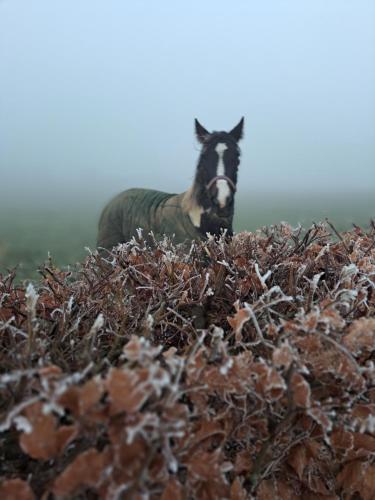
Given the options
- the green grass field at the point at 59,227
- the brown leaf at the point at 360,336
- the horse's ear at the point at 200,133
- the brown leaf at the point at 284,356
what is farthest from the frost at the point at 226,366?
the green grass field at the point at 59,227

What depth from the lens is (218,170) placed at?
8.38ft

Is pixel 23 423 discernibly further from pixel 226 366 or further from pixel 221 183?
pixel 221 183

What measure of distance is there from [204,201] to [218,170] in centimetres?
19

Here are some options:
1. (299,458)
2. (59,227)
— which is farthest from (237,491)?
(59,227)

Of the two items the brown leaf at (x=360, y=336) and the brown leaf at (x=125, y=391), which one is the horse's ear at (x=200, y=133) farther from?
the brown leaf at (x=125, y=391)

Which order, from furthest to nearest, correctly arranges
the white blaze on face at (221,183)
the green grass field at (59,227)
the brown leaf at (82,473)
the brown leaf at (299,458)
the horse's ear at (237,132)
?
the green grass field at (59,227) → the horse's ear at (237,132) → the white blaze on face at (221,183) → the brown leaf at (299,458) → the brown leaf at (82,473)

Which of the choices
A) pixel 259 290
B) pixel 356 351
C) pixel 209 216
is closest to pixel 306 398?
pixel 356 351

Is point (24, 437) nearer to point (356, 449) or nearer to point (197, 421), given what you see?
point (197, 421)

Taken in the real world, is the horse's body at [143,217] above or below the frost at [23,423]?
below

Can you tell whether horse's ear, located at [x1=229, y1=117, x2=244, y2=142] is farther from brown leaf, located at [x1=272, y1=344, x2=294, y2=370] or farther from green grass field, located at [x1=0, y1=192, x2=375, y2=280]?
brown leaf, located at [x1=272, y1=344, x2=294, y2=370]

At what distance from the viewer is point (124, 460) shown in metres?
0.43

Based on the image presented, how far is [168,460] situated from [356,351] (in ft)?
1.00

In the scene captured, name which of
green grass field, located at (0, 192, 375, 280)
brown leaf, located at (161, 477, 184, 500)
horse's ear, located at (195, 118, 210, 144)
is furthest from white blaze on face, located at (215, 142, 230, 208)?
Result: brown leaf, located at (161, 477, 184, 500)

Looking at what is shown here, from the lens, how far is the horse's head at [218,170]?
2.54m
